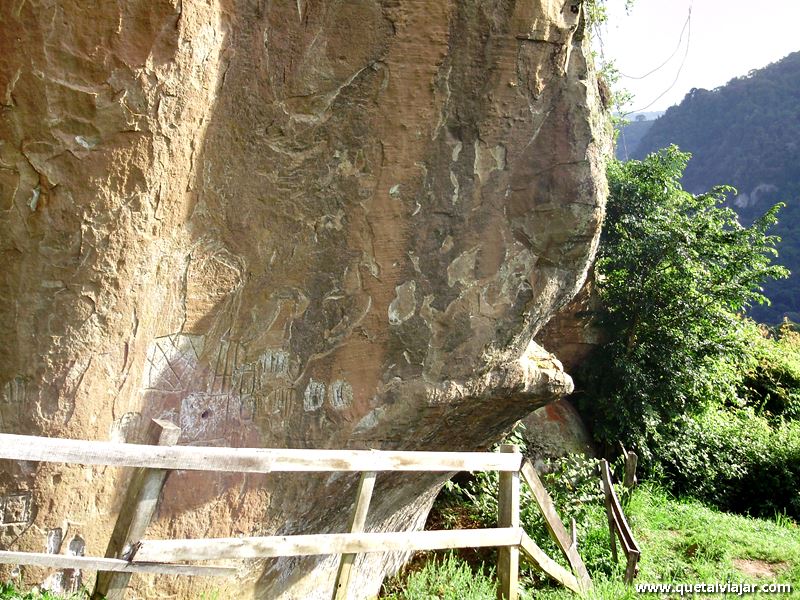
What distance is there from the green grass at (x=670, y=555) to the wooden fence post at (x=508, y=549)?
24 cm

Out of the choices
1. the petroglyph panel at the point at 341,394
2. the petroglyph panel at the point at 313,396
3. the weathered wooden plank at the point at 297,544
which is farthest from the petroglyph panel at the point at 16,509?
the petroglyph panel at the point at 341,394

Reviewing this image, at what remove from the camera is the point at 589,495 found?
6961 mm

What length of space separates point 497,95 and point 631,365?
6.44 metres

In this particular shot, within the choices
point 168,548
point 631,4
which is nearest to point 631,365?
point 168,548

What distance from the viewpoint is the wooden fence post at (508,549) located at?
3.75 meters

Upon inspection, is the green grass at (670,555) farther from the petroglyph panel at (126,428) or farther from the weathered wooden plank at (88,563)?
the petroglyph panel at (126,428)

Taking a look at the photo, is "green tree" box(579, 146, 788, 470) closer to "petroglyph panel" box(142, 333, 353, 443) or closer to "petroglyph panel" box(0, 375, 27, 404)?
"petroglyph panel" box(142, 333, 353, 443)

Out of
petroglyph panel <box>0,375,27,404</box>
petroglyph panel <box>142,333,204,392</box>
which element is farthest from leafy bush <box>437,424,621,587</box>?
petroglyph panel <box>0,375,27,404</box>

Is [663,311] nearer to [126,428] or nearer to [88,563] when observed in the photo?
[126,428]

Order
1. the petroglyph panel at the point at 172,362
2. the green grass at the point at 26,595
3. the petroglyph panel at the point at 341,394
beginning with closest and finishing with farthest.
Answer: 1. the green grass at the point at 26,595
2. the petroglyph panel at the point at 172,362
3. the petroglyph panel at the point at 341,394

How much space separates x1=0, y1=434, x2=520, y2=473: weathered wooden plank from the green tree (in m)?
6.65

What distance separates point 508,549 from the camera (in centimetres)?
378

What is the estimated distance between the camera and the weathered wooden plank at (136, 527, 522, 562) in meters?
2.69

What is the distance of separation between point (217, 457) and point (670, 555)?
17.0 feet
